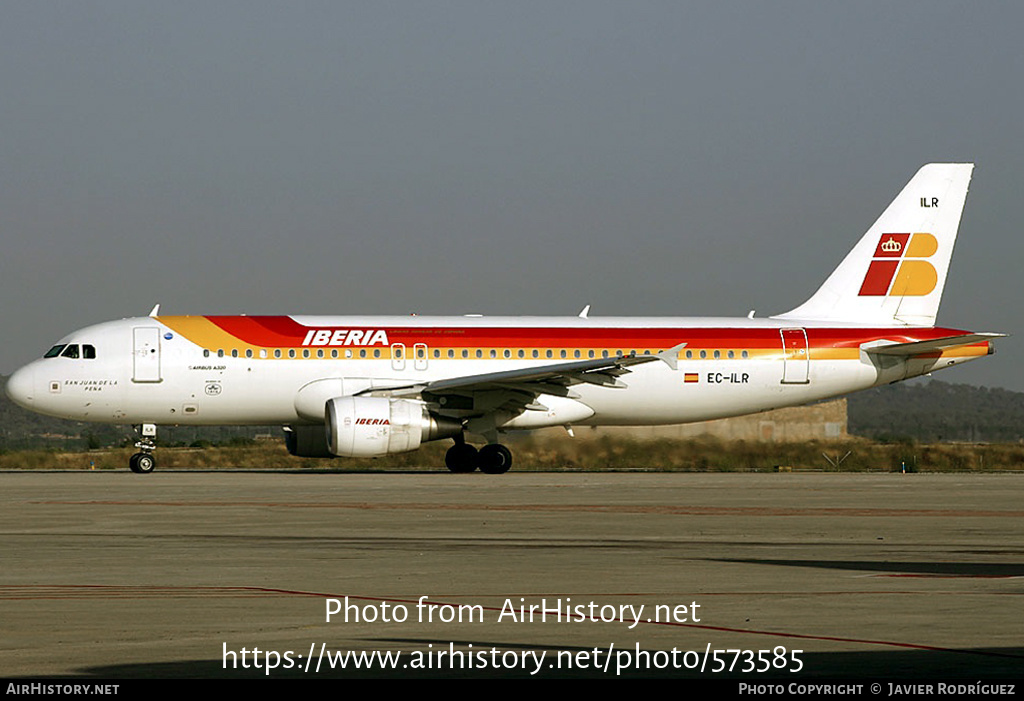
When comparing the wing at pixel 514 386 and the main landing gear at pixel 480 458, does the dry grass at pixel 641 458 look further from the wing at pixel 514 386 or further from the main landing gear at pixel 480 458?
the wing at pixel 514 386

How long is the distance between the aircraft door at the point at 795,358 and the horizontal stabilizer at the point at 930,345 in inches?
57.8

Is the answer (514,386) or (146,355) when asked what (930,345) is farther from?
(146,355)

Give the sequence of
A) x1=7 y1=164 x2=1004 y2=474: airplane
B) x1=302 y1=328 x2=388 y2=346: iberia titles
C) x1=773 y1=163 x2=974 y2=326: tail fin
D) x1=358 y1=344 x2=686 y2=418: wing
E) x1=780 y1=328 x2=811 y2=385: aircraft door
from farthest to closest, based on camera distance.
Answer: x1=773 y1=163 x2=974 y2=326: tail fin → x1=780 y1=328 x2=811 y2=385: aircraft door → x1=302 y1=328 x2=388 y2=346: iberia titles → x1=7 y1=164 x2=1004 y2=474: airplane → x1=358 y1=344 x2=686 y2=418: wing

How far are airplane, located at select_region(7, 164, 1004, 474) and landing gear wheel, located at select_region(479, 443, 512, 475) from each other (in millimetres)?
43

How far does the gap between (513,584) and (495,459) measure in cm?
2144

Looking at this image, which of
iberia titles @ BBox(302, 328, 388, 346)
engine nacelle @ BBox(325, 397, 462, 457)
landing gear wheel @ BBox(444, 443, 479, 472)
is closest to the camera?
engine nacelle @ BBox(325, 397, 462, 457)

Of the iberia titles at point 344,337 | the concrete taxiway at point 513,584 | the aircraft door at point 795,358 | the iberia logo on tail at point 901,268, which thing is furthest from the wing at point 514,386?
the concrete taxiway at point 513,584

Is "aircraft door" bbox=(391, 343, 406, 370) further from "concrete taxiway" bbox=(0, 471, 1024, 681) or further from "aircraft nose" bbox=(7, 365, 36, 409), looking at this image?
"concrete taxiway" bbox=(0, 471, 1024, 681)

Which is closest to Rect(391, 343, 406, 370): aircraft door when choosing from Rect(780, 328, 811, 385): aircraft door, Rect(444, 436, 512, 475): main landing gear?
Rect(444, 436, 512, 475): main landing gear

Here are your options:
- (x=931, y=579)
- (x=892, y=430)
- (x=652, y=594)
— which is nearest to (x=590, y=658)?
(x=652, y=594)

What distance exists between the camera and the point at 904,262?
37.0 meters

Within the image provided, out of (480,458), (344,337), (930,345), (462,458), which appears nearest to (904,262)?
(930,345)

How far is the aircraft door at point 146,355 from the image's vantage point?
3253 cm

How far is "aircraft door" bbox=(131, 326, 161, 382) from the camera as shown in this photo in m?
32.5
